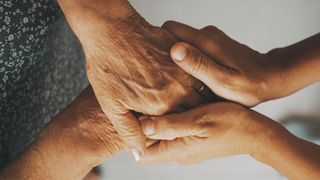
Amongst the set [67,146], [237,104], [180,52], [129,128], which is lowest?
[67,146]

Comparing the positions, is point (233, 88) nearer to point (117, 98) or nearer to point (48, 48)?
point (117, 98)

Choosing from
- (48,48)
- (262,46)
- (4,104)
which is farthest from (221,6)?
(4,104)

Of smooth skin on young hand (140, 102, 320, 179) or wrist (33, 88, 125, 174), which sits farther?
wrist (33, 88, 125, 174)

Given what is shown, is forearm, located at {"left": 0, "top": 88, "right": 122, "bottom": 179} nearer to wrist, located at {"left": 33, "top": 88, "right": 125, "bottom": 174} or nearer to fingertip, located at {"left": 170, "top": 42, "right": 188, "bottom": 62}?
wrist, located at {"left": 33, "top": 88, "right": 125, "bottom": 174}

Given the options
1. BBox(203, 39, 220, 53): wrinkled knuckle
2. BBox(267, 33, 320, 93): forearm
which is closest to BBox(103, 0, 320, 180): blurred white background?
BBox(267, 33, 320, 93): forearm

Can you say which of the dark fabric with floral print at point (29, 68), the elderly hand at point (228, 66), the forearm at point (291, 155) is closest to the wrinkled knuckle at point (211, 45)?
the elderly hand at point (228, 66)

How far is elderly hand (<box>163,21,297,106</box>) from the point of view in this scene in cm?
92

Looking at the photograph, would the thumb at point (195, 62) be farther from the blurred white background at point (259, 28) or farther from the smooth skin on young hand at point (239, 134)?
the blurred white background at point (259, 28)

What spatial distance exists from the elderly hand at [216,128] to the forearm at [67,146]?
0.51 ft

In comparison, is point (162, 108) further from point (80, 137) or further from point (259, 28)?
point (259, 28)

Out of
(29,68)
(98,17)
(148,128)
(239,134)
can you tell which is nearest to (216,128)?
(239,134)

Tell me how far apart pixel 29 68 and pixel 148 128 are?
375 mm

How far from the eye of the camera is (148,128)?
94 centimetres

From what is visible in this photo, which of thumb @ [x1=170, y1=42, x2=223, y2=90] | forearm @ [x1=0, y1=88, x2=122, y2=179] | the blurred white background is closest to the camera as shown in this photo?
thumb @ [x1=170, y1=42, x2=223, y2=90]
